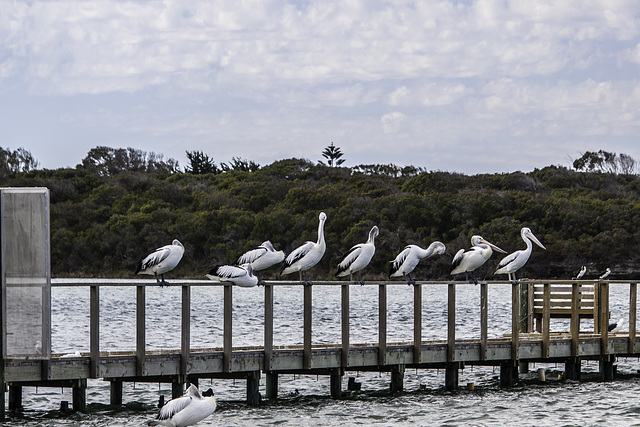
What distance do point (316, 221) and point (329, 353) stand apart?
48.7 metres

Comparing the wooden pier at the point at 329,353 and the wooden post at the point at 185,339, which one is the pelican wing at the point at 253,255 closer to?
the wooden pier at the point at 329,353

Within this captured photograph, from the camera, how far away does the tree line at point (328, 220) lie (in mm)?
64625

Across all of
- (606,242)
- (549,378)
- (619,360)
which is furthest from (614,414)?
(606,242)

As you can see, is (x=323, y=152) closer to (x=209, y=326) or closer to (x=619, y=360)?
(x=209, y=326)

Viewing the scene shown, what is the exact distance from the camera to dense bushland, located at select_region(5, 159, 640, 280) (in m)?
64.6

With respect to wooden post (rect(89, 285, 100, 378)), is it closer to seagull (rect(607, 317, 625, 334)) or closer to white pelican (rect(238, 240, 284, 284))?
white pelican (rect(238, 240, 284, 284))

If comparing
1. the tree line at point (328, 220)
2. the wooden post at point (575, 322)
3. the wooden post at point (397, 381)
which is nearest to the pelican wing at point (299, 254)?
the wooden post at point (397, 381)

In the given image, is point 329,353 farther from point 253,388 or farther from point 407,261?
point 407,261

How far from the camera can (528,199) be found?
69.4 m

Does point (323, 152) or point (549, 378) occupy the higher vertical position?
point (323, 152)

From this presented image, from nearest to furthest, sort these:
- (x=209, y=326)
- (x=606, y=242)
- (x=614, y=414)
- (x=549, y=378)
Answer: (x=614, y=414), (x=549, y=378), (x=209, y=326), (x=606, y=242)

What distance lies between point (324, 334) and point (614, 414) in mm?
17057

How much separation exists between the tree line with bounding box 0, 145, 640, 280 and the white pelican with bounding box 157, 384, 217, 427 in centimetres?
4629

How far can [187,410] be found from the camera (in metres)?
14.6
